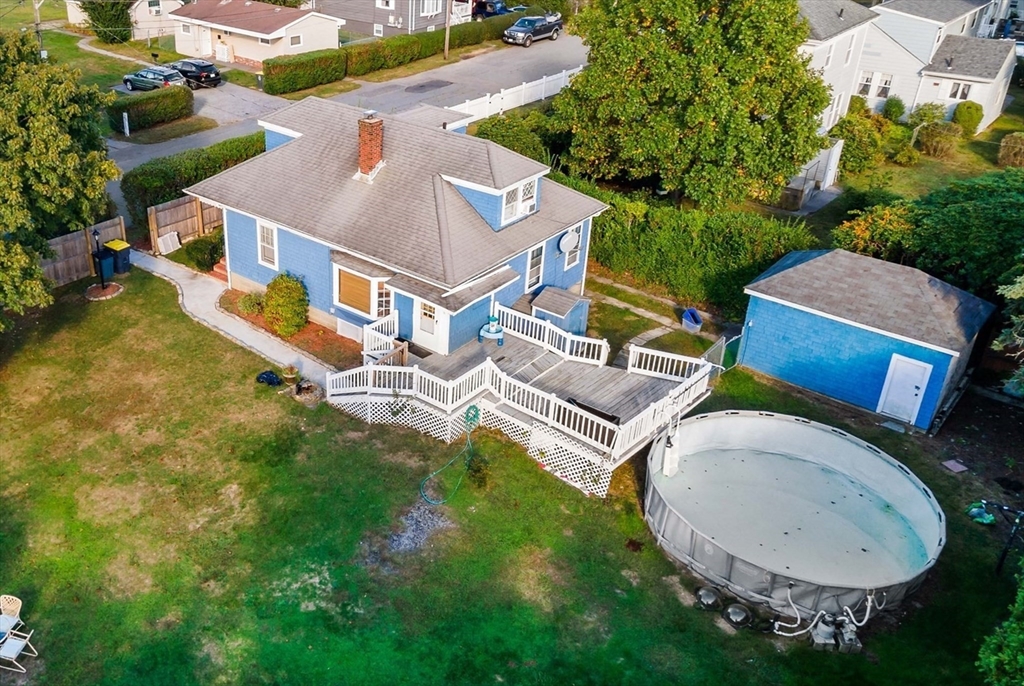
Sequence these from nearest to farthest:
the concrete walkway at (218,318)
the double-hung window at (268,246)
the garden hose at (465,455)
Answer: the garden hose at (465,455) < the concrete walkway at (218,318) < the double-hung window at (268,246)

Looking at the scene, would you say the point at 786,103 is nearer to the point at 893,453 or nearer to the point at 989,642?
the point at 893,453

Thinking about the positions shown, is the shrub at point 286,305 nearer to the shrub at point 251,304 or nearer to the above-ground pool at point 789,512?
the shrub at point 251,304

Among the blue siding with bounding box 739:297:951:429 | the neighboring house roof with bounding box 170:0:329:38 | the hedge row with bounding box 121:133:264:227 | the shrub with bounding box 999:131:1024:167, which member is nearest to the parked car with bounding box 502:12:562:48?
the neighboring house roof with bounding box 170:0:329:38

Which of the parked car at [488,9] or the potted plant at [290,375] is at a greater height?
the parked car at [488,9]

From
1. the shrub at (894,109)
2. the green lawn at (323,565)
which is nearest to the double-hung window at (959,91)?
the shrub at (894,109)

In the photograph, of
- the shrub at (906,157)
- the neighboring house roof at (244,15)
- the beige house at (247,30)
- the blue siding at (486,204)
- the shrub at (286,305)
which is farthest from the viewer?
the beige house at (247,30)

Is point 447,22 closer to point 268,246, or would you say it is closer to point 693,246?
point 693,246

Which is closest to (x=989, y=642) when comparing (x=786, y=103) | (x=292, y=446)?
(x=292, y=446)

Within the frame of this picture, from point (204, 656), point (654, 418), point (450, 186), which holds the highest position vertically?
point (450, 186)
